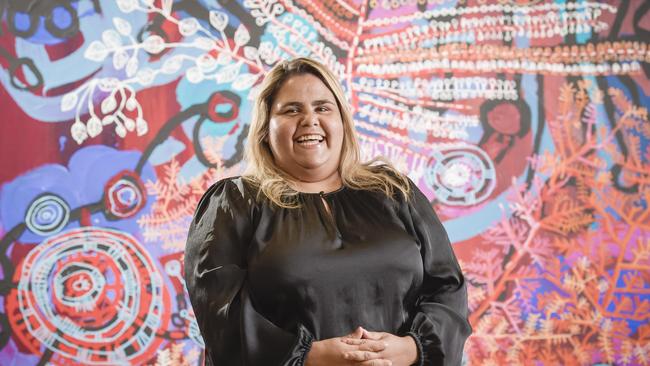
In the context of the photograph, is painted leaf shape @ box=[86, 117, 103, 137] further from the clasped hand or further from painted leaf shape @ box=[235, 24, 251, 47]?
the clasped hand

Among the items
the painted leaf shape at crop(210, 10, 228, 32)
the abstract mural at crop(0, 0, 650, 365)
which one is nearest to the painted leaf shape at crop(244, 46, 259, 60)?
the abstract mural at crop(0, 0, 650, 365)

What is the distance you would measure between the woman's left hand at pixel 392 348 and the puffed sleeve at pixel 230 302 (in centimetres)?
10

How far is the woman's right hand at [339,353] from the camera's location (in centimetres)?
148

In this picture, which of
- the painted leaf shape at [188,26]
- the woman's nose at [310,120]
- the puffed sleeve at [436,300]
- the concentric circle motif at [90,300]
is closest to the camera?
the puffed sleeve at [436,300]

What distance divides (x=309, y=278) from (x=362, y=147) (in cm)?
126

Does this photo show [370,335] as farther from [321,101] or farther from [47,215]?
[47,215]

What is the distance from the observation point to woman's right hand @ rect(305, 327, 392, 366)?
4.85ft

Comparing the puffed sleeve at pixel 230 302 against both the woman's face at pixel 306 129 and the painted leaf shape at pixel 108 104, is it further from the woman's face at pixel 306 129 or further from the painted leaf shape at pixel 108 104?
the painted leaf shape at pixel 108 104

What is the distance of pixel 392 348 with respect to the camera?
151cm

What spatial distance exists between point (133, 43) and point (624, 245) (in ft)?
6.89

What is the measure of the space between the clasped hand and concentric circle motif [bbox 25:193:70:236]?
4.82ft

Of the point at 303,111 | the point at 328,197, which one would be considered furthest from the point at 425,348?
the point at 303,111

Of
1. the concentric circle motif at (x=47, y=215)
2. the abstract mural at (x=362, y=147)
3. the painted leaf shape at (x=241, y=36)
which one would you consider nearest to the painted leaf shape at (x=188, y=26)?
the abstract mural at (x=362, y=147)

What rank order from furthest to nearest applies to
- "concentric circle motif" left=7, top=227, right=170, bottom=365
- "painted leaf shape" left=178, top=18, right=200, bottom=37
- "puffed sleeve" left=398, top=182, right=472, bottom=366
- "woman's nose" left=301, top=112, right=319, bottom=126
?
"painted leaf shape" left=178, top=18, right=200, bottom=37
"concentric circle motif" left=7, top=227, right=170, bottom=365
"woman's nose" left=301, top=112, right=319, bottom=126
"puffed sleeve" left=398, top=182, right=472, bottom=366
